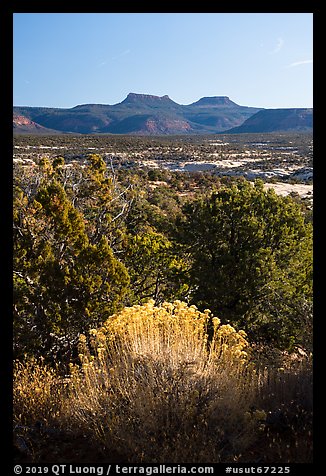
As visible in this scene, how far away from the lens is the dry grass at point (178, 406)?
131 inches

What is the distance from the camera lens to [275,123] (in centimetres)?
15975

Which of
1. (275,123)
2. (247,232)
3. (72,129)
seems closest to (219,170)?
(247,232)

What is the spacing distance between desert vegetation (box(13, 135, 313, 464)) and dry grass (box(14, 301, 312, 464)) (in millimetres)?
15

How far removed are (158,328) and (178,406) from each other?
1051mm

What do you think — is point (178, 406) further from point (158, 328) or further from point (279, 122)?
point (279, 122)

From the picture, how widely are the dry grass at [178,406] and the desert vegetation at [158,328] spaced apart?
0.02 m

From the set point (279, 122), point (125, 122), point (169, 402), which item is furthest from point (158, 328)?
point (125, 122)

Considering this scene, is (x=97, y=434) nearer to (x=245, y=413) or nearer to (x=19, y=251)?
(x=245, y=413)

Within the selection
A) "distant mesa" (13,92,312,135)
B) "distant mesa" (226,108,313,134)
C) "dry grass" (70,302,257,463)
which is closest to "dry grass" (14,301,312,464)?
"dry grass" (70,302,257,463)

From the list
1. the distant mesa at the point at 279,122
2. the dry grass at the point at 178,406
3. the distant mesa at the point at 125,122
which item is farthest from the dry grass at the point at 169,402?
the distant mesa at the point at 125,122

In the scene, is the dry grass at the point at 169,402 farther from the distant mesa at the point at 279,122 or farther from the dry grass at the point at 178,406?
the distant mesa at the point at 279,122

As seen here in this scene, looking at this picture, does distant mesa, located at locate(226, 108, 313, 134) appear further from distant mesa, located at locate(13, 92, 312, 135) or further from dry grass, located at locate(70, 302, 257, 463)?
dry grass, located at locate(70, 302, 257, 463)
